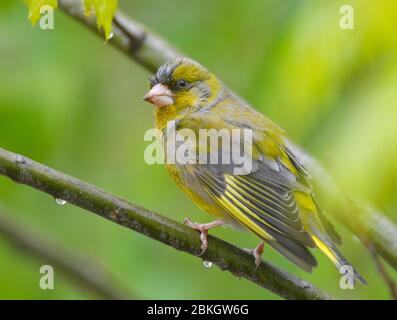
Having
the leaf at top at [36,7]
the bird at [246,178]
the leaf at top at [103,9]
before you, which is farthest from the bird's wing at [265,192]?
the leaf at top at [36,7]

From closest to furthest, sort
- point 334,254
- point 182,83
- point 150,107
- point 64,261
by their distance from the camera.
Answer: point 334,254, point 182,83, point 64,261, point 150,107

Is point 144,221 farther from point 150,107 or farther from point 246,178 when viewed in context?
point 150,107

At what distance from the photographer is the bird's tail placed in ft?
11.8

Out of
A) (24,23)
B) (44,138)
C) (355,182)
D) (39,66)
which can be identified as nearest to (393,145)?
(355,182)

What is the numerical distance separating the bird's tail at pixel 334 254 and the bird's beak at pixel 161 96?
4.04 ft

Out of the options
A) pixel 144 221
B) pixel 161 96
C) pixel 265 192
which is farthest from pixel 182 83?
pixel 144 221

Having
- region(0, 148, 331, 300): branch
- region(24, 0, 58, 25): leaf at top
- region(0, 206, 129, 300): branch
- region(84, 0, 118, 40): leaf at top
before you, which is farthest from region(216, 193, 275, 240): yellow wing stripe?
region(24, 0, 58, 25): leaf at top

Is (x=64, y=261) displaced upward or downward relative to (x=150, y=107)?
downward

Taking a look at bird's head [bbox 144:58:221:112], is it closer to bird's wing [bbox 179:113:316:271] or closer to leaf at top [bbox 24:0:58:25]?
bird's wing [bbox 179:113:316:271]

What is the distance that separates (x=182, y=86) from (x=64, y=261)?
1.26 m

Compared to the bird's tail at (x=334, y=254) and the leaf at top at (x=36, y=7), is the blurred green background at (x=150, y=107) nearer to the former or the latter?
→ the bird's tail at (x=334, y=254)

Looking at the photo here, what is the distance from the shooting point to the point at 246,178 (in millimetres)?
4109

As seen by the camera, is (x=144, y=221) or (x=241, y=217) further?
(x=241, y=217)

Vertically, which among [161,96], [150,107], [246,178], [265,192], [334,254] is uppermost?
[150,107]
